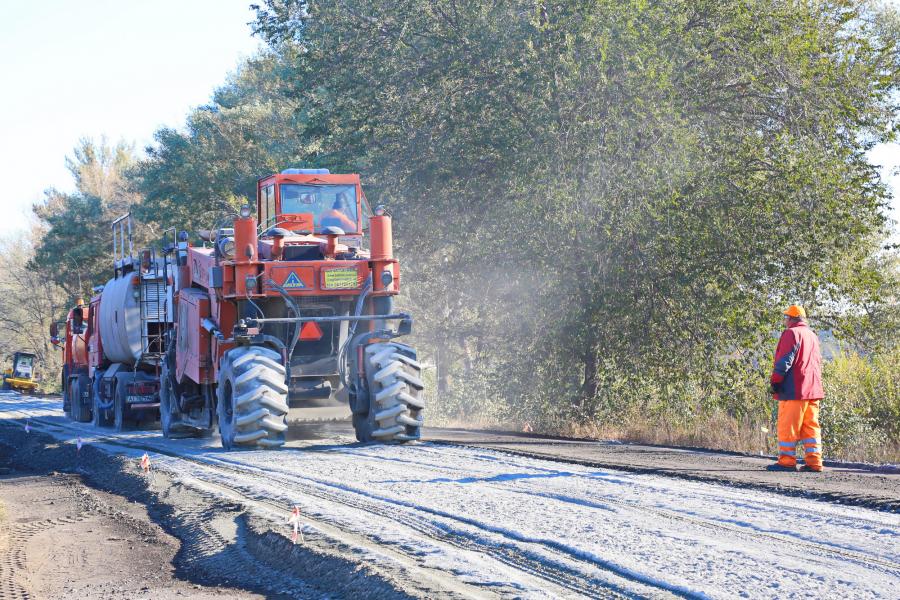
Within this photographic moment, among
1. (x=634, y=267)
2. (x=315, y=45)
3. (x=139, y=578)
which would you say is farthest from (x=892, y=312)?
(x=139, y=578)

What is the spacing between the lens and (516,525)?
25.5ft

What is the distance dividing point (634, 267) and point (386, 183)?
6.07 metres

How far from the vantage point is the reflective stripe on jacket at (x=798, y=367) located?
37.4ft

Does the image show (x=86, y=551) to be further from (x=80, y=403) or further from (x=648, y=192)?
(x=80, y=403)

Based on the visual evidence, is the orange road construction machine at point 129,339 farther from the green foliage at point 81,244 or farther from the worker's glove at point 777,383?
the green foliage at point 81,244

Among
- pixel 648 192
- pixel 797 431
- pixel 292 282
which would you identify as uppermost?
pixel 648 192

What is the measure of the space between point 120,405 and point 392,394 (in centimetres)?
962

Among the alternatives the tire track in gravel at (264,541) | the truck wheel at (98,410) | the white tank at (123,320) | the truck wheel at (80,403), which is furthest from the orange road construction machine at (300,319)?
the truck wheel at (80,403)

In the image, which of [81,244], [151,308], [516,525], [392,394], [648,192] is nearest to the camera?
[516,525]

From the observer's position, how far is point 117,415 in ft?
70.4

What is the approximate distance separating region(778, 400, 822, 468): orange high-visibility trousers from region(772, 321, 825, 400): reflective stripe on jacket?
104 millimetres

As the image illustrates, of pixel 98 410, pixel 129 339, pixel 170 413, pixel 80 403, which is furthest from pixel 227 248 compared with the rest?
pixel 80 403

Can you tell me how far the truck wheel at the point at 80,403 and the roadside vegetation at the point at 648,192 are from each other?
31.8ft

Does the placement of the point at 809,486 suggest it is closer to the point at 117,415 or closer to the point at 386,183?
the point at 386,183
